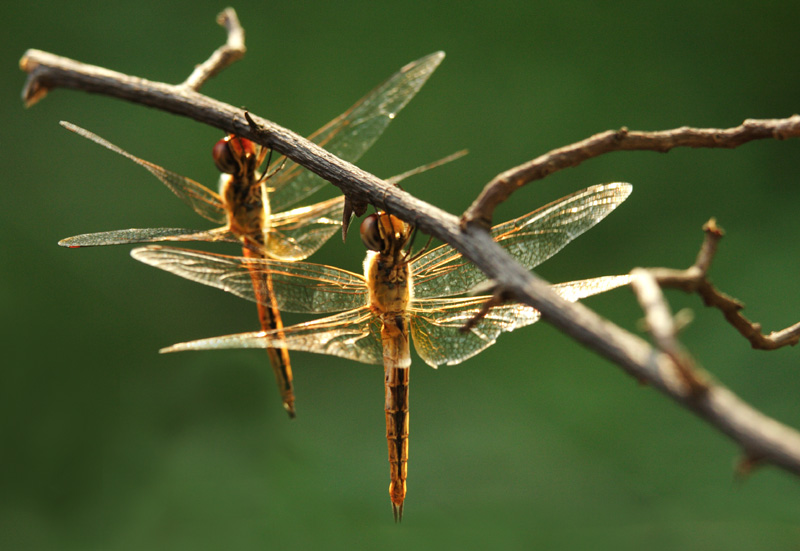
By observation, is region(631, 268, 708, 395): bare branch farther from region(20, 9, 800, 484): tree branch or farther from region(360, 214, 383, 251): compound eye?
region(360, 214, 383, 251): compound eye

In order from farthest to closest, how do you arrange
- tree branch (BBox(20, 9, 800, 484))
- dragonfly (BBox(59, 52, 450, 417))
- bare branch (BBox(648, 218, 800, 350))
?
dragonfly (BBox(59, 52, 450, 417)) < bare branch (BBox(648, 218, 800, 350)) < tree branch (BBox(20, 9, 800, 484))

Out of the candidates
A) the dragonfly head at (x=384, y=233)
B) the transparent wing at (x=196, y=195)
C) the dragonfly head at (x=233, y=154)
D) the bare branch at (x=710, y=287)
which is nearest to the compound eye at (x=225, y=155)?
the dragonfly head at (x=233, y=154)

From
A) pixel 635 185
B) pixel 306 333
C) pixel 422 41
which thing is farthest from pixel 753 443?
pixel 422 41

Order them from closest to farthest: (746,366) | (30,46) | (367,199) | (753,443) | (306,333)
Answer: (753,443) → (367,199) → (306,333) → (746,366) → (30,46)

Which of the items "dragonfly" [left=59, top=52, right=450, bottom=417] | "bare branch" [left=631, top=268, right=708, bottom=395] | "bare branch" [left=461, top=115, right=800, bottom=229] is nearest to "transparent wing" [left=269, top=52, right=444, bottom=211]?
"dragonfly" [left=59, top=52, right=450, bottom=417]

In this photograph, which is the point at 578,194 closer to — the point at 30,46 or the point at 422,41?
the point at 422,41

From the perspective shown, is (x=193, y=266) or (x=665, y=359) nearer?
(x=665, y=359)

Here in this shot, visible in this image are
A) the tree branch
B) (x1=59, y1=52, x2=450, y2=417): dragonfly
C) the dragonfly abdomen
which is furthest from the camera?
(x1=59, y1=52, x2=450, y2=417): dragonfly
